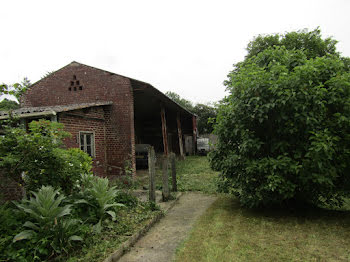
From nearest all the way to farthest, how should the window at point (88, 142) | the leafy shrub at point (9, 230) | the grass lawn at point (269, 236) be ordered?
the leafy shrub at point (9, 230)
the grass lawn at point (269, 236)
the window at point (88, 142)

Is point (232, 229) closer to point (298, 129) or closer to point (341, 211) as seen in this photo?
point (298, 129)

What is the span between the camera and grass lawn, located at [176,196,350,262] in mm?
3377

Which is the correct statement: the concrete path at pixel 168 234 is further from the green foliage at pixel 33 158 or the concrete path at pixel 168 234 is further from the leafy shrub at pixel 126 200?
the green foliage at pixel 33 158

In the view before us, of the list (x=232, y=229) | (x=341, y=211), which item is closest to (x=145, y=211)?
(x=232, y=229)

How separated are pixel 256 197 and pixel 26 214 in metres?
4.29

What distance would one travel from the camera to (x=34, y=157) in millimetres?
4000

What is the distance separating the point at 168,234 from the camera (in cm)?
443

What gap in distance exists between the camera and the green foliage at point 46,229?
3199mm

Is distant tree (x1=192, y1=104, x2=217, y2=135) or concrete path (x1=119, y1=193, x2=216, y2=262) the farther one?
distant tree (x1=192, y1=104, x2=217, y2=135)

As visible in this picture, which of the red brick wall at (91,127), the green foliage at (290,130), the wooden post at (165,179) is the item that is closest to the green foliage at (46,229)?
the wooden post at (165,179)

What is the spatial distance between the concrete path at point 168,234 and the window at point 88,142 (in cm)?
480

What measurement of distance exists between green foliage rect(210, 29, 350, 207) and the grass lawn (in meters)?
0.44

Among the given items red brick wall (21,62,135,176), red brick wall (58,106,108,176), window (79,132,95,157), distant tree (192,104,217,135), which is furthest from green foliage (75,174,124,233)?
distant tree (192,104,217,135)

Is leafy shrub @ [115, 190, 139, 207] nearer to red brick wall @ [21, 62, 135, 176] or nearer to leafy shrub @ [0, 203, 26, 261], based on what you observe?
leafy shrub @ [0, 203, 26, 261]
